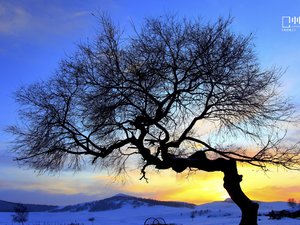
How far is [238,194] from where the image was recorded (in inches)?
701

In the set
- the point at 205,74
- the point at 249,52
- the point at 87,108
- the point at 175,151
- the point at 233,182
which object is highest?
the point at 249,52

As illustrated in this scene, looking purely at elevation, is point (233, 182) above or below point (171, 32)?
below

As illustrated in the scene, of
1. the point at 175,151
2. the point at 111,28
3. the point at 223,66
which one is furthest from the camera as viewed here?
the point at 175,151

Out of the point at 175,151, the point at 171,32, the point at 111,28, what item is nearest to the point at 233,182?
the point at 175,151

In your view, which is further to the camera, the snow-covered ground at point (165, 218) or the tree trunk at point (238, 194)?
the snow-covered ground at point (165, 218)

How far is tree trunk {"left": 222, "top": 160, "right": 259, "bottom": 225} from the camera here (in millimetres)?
17344

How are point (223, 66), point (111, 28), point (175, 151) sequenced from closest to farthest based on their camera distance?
1. point (223, 66)
2. point (111, 28)
3. point (175, 151)

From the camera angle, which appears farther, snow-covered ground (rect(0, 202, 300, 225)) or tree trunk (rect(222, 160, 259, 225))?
snow-covered ground (rect(0, 202, 300, 225))

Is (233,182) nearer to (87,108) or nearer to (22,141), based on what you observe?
(87,108)

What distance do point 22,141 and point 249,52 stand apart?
10133mm

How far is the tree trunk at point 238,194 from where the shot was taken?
683 inches

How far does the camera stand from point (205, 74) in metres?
16.3

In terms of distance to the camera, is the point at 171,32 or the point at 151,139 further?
the point at 151,139

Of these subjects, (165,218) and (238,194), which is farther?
(165,218)
